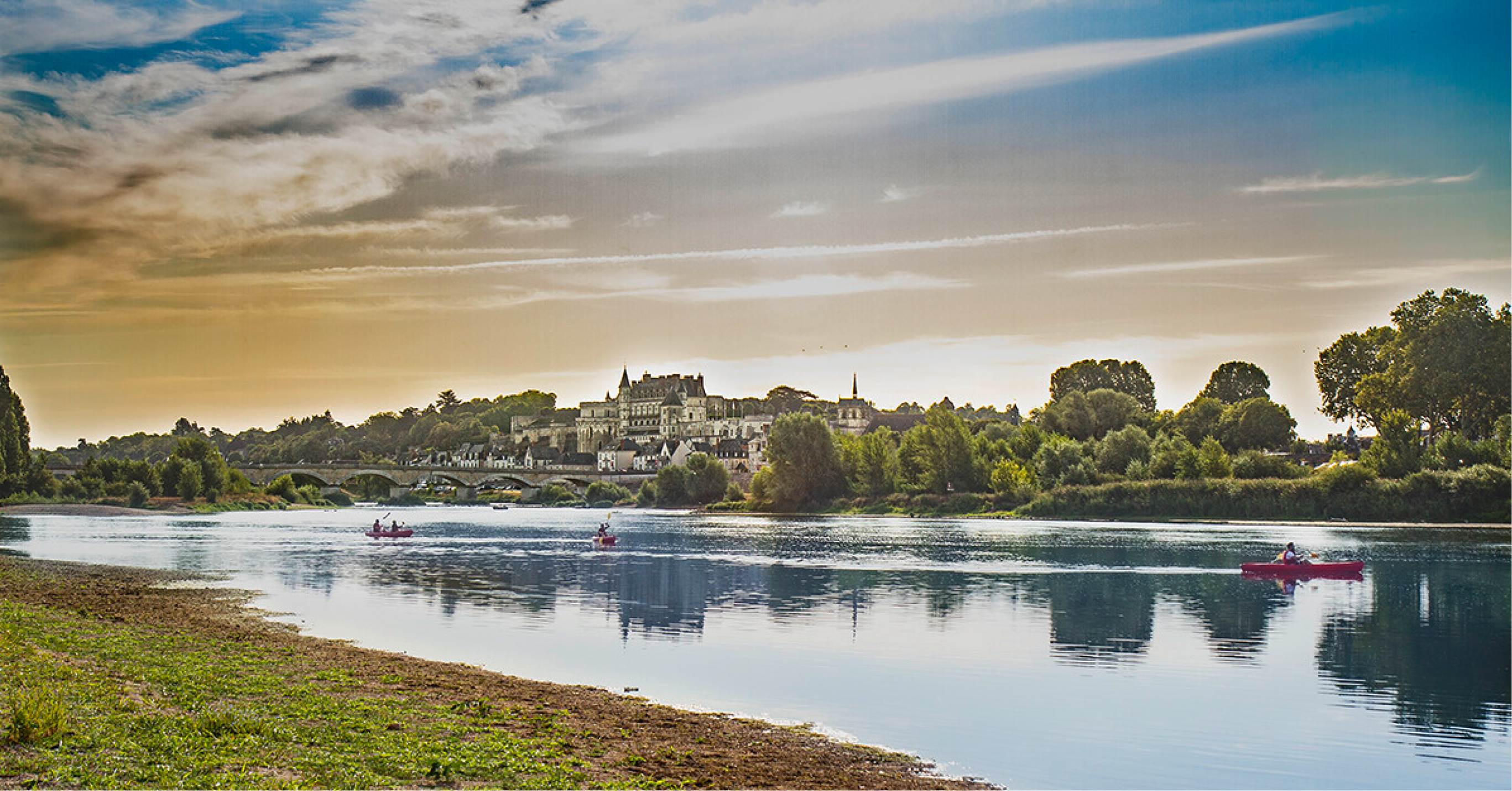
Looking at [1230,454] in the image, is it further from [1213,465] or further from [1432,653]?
[1432,653]

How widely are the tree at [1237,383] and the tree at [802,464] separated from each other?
2507 inches

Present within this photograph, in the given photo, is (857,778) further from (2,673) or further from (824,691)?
(2,673)

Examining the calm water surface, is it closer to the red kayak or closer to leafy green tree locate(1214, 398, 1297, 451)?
the red kayak

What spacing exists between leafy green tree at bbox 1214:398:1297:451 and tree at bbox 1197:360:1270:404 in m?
24.1

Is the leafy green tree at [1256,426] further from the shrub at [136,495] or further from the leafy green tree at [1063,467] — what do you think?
the shrub at [136,495]

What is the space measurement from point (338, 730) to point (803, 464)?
112978mm

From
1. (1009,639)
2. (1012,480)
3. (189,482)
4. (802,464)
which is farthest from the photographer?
(802,464)

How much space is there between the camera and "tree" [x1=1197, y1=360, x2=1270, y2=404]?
16625 centimetres

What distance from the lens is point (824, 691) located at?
22.5m

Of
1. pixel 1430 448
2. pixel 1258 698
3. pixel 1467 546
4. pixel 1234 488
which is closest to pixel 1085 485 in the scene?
pixel 1234 488

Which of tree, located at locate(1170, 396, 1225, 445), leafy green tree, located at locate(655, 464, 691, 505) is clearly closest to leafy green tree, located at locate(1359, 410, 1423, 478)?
tree, located at locate(1170, 396, 1225, 445)

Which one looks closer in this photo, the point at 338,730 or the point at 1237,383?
the point at 338,730

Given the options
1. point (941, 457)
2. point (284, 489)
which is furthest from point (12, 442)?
point (941, 457)

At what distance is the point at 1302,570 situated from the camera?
159 ft
